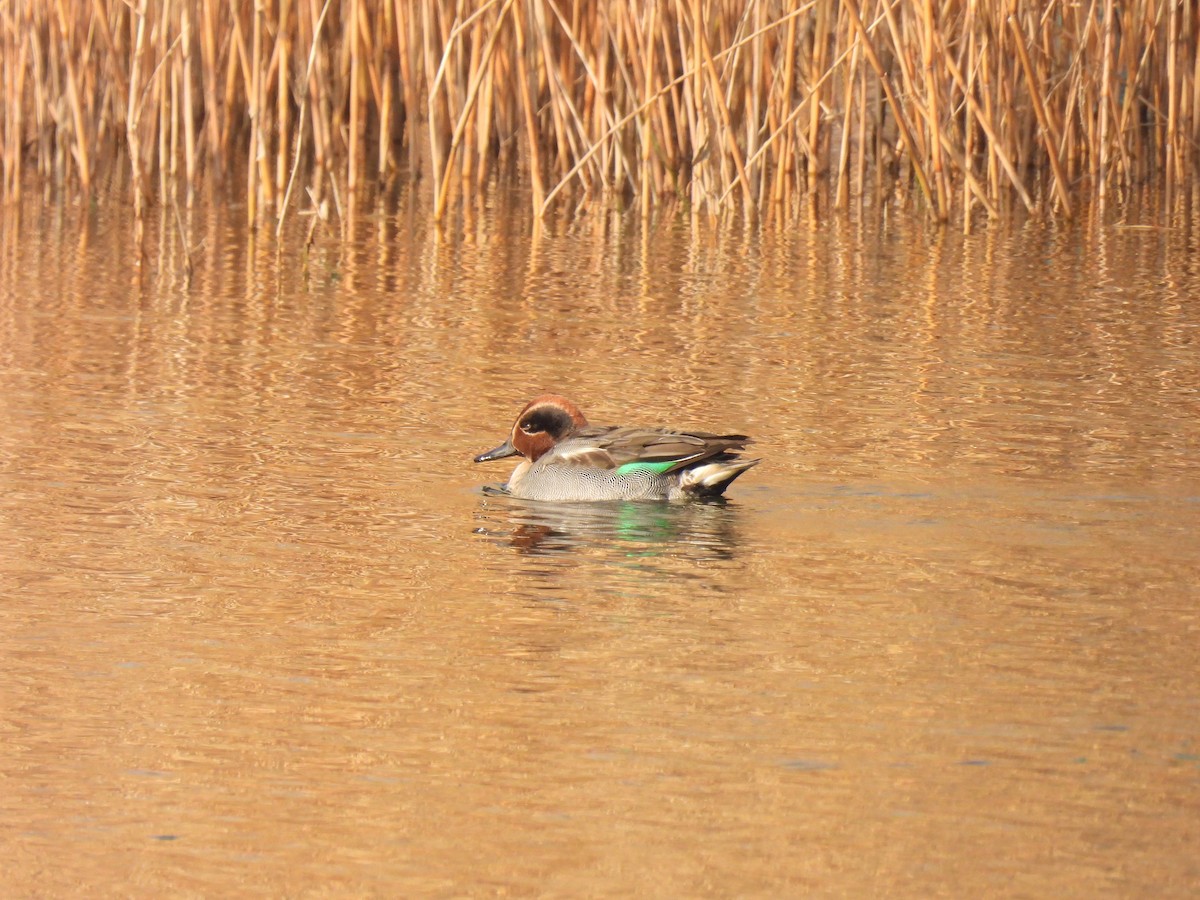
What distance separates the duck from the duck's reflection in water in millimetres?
38

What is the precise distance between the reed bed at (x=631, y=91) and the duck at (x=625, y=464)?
4418mm

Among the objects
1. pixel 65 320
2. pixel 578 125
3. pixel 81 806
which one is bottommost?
pixel 81 806

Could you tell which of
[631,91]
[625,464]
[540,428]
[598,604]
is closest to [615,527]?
[625,464]

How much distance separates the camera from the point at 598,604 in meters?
4.75

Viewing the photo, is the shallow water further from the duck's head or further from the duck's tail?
the duck's head

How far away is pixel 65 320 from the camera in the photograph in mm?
8867

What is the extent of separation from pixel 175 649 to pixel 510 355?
13.4 ft

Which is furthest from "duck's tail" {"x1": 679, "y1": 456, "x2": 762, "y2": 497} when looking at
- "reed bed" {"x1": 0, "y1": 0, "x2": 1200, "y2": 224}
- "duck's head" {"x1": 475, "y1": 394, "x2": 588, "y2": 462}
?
"reed bed" {"x1": 0, "y1": 0, "x2": 1200, "y2": 224}

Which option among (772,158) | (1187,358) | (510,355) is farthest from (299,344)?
(772,158)

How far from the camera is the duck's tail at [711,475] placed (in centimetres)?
584

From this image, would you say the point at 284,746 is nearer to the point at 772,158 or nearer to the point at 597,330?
the point at 597,330

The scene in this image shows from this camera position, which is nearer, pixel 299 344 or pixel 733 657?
pixel 733 657

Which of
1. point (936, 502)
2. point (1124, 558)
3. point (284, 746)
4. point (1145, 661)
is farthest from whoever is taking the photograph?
point (936, 502)

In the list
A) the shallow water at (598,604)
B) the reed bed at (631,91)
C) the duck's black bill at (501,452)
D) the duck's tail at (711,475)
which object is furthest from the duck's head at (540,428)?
the reed bed at (631,91)
